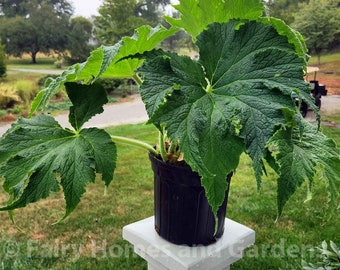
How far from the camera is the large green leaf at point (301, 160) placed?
590mm

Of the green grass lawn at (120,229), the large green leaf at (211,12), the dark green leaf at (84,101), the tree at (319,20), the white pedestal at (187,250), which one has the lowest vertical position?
the green grass lawn at (120,229)

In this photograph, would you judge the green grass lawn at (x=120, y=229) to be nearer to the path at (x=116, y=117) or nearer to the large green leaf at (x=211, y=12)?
the large green leaf at (x=211, y=12)

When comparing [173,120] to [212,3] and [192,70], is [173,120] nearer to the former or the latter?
[192,70]

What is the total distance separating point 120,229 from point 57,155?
190 cm

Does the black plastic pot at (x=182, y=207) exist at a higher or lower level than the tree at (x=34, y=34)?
lower

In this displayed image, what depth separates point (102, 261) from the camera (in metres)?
2.02

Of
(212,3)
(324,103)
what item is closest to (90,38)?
(324,103)

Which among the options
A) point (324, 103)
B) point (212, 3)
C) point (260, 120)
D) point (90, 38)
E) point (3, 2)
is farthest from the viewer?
point (3, 2)

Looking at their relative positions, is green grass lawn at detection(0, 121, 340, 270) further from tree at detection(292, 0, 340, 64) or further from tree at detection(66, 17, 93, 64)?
tree at detection(66, 17, 93, 64)

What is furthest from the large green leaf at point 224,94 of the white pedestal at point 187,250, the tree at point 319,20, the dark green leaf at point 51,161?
the tree at point 319,20

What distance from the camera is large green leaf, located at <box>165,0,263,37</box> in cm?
70

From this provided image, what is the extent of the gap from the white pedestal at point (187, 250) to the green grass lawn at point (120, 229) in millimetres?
756

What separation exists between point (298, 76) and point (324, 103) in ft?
27.5

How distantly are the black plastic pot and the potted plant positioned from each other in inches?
1.8
